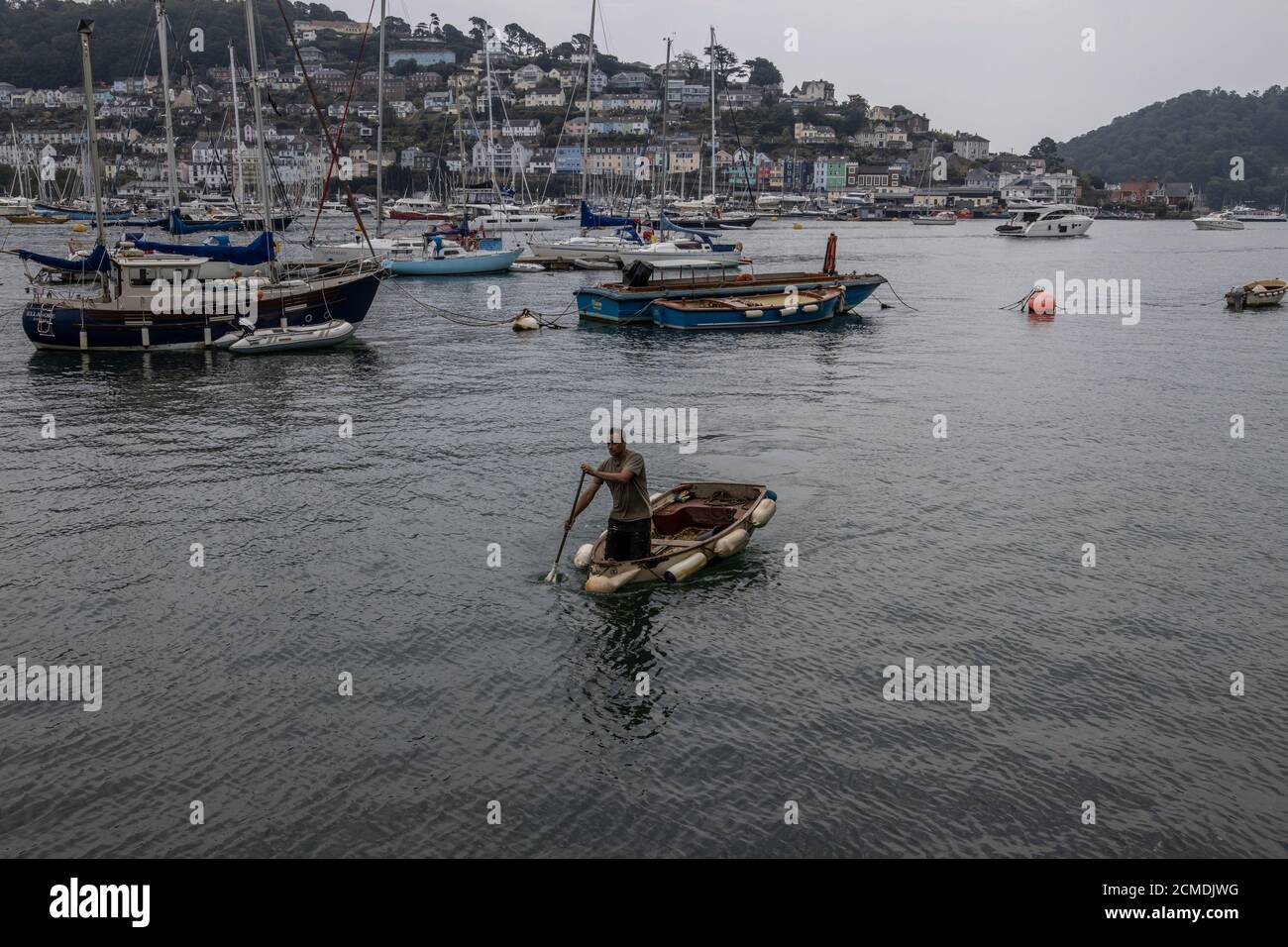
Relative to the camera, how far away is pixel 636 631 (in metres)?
17.8

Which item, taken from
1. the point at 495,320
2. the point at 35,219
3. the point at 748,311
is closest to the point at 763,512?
the point at 748,311

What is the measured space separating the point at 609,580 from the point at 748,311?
3489 cm

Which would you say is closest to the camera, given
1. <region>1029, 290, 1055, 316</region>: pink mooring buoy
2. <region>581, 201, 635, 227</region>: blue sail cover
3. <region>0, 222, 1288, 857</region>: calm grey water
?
<region>0, 222, 1288, 857</region>: calm grey water

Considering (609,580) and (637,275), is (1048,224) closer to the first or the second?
(637,275)

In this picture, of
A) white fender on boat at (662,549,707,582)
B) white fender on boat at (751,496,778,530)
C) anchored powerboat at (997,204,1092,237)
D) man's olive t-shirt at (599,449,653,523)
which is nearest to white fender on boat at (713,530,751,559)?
white fender on boat at (662,549,707,582)

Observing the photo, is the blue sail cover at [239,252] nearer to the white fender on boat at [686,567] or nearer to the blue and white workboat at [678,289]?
the blue and white workboat at [678,289]

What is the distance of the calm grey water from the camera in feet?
42.7

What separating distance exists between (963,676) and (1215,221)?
206499mm

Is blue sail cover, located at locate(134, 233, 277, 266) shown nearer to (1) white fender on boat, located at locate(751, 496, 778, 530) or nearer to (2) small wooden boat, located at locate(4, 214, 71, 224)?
(1) white fender on boat, located at locate(751, 496, 778, 530)

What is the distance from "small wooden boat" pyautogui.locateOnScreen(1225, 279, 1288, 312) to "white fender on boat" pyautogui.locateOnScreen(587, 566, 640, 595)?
5439 cm

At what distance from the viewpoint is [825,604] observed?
19125mm

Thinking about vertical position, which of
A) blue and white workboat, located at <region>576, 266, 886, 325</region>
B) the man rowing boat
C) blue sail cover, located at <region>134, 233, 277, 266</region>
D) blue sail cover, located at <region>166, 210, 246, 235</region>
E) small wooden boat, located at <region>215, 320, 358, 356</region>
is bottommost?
the man rowing boat

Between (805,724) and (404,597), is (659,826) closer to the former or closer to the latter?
(805,724)

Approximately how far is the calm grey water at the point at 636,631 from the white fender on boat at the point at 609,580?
0.30 m
